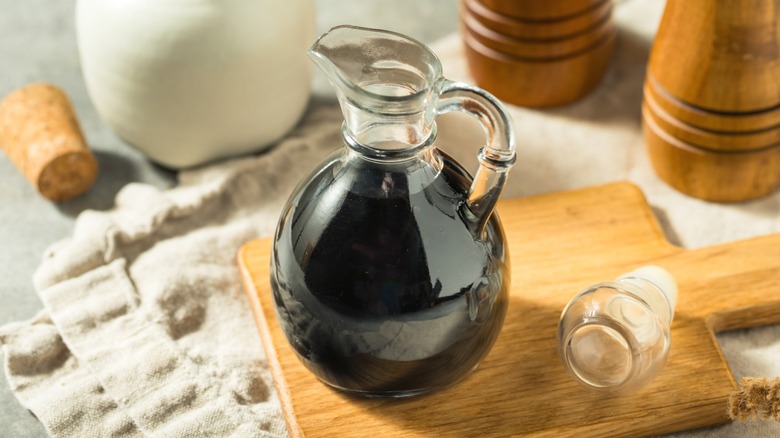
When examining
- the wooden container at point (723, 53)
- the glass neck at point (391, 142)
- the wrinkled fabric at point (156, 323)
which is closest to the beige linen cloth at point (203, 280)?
the wrinkled fabric at point (156, 323)

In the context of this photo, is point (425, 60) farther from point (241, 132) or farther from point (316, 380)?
point (241, 132)

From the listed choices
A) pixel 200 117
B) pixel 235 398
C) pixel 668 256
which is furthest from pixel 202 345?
pixel 668 256

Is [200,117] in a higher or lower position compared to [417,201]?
lower

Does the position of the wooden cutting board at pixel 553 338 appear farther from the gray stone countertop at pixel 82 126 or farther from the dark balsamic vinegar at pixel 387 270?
the gray stone countertop at pixel 82 126

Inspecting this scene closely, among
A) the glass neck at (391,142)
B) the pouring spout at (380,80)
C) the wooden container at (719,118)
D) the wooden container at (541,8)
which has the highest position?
the pouring spout at (380,80)

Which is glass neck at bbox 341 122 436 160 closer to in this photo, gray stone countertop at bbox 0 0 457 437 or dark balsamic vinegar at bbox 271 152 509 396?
dark balsamic vinegar at bbox 271 152 509 396

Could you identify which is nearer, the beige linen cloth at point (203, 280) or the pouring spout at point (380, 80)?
the pouring spout at point (380, 80)

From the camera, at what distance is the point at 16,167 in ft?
3.20

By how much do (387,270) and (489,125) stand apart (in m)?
0.11

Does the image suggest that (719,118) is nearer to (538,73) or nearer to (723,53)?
(723,53)

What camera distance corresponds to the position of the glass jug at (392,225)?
1.95ft

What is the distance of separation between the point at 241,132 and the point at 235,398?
11.7 inches

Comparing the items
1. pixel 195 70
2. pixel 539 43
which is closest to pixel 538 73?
pixel 539 43

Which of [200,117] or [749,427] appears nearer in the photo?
[749,427]
